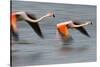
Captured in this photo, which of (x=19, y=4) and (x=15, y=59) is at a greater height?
(x=19, y=4)

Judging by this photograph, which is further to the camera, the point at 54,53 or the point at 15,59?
the point at 54,53

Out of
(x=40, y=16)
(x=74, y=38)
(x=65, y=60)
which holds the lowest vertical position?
(x=65, y=60)

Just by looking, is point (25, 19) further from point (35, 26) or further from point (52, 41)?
point (52, 41)

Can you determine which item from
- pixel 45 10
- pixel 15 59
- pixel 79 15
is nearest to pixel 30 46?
pixel 15 59

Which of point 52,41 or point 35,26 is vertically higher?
point 35,26

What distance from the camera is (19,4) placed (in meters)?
2.47

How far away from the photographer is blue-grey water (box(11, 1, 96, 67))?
248 centimetres

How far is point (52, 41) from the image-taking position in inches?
103

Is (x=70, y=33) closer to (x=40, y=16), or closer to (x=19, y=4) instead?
(x=40, y=16)

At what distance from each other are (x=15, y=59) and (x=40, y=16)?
1.62 ft

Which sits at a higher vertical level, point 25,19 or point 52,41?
point 25,19

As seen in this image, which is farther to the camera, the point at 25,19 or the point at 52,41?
the point at 52,41

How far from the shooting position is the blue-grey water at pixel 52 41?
248 centimetres

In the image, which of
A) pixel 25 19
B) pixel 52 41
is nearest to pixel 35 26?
pixel 25 19
